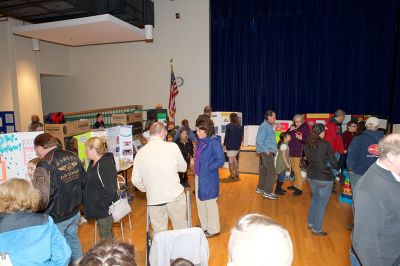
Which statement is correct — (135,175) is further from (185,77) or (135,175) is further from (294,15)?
(294,15)

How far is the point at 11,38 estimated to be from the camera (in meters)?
8.43

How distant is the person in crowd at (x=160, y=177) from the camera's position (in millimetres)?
2881

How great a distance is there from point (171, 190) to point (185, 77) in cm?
661

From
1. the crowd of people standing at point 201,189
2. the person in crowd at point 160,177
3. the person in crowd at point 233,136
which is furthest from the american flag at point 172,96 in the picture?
the person in crowd at point 160,177

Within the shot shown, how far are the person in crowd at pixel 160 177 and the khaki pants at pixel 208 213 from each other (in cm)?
76

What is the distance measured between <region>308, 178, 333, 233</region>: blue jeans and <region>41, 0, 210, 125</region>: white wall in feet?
18.7

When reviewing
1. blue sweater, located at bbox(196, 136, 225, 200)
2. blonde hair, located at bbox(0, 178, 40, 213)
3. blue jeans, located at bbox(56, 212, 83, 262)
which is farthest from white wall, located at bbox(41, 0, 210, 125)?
blonde hair, located at bbox(0, 178, 40, 213)

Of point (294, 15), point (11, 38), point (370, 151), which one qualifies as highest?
point (294, 15)

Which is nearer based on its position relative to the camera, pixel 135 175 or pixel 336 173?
pixel 135 175

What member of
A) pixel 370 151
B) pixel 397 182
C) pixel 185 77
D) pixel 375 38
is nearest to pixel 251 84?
pixel 185 77

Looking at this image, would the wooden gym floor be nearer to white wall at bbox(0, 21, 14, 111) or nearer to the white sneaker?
the white sneaker

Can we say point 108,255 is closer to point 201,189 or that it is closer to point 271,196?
point 201,189

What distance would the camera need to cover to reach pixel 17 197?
5.41ft

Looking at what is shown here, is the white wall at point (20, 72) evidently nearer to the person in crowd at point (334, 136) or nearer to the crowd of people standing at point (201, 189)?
the crowd of people standing at point (201, 189)
